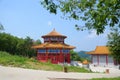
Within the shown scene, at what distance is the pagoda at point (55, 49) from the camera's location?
55.1 m

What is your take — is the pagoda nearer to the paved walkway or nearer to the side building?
the side building

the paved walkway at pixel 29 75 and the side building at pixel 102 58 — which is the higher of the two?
the side building at pixel 102 58

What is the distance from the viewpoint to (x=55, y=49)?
55.4 meters

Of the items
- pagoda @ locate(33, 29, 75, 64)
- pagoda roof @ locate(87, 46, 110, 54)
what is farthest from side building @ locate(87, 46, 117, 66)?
pagoda @ locate(33, 29, 75, 64)

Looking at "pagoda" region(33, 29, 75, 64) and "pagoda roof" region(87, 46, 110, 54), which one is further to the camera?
"pagoda roof" region(87, 46, 110, 54)

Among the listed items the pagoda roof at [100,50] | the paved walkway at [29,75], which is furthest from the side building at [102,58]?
the paved walkway at [29,75]

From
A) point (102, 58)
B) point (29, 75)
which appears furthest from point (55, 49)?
point (29, 75)

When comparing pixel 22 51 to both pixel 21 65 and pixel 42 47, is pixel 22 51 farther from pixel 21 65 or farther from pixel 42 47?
pixel 21 65

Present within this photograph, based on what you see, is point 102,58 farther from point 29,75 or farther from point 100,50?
point 29,75

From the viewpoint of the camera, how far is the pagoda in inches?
2169

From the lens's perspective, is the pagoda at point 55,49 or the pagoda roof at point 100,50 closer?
the pagoda at point 55,49

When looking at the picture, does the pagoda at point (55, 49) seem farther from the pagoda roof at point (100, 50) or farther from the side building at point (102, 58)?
the pagoda roof at point (100, 50)

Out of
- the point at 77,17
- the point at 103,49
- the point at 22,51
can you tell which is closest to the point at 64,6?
the point at 77,17

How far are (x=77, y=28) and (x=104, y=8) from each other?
9.52ft
